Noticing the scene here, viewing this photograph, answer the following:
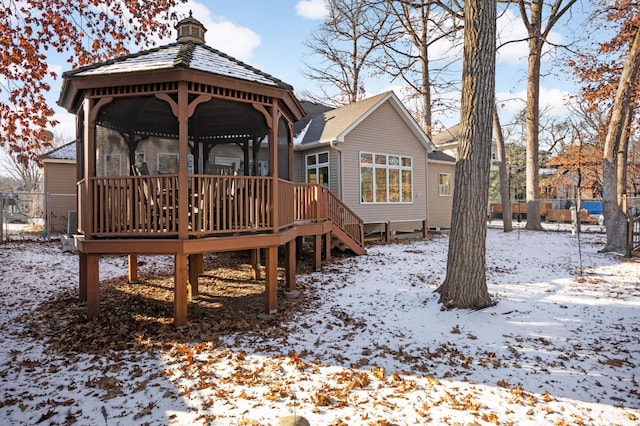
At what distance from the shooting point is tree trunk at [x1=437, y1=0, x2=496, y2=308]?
6273 mm

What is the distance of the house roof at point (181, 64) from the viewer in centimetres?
569

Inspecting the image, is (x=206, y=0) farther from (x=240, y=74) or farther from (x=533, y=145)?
(x=533, y=145)

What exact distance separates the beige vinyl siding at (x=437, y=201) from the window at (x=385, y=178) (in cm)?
333

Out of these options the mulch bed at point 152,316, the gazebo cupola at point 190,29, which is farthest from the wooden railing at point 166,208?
the gazebo cupola at point 190,29

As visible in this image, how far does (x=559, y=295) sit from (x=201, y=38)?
908 centimetres

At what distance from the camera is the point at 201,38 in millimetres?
8117

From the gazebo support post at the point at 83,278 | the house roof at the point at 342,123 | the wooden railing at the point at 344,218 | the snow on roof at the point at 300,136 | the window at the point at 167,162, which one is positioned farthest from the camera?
the snow on roof at the point at 300,136

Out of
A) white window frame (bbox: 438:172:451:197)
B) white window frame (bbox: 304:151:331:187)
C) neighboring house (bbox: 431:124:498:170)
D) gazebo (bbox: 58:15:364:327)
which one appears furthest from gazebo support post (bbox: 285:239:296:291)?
neighboring house (bbox: 431:124:498:170)

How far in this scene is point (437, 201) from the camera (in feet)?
62.8

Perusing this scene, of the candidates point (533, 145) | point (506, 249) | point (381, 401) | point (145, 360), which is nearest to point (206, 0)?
point (145, 360)

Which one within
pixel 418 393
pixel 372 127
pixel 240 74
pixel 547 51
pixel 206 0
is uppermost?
pixel 547 51

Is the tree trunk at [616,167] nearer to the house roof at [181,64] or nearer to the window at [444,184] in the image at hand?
the window at [444,184]

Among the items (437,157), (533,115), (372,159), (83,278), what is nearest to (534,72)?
(533,115)

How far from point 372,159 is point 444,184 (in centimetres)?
676
